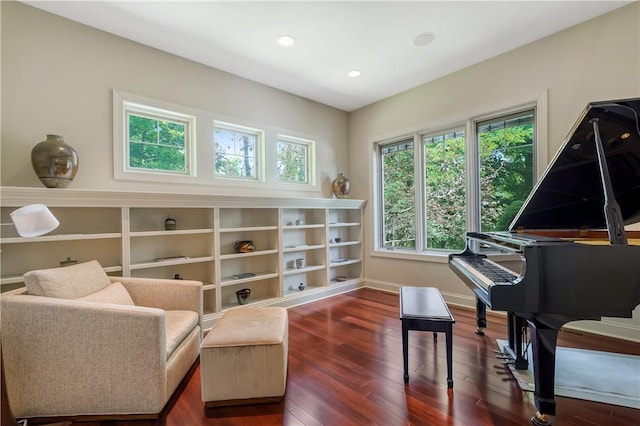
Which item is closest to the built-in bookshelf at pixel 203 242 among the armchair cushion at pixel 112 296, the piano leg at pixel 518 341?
the armchair cushion at pixel 112 296

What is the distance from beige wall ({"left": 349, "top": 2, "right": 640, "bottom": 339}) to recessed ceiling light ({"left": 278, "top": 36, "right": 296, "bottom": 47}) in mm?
1974

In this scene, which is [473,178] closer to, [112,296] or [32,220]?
[112,296]

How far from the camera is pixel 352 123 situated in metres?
4.88

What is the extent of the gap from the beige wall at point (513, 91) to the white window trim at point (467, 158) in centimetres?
4

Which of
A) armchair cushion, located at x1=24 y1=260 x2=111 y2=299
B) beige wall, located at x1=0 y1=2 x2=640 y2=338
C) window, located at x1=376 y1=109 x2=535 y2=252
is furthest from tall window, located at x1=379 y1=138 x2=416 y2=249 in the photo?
armchair cushion, located at x1=24 y1=260 x2=111 y2=299

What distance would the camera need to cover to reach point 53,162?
7.25 feet

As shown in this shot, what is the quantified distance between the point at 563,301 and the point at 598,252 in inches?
12.5

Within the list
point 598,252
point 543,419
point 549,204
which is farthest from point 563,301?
point 549,204

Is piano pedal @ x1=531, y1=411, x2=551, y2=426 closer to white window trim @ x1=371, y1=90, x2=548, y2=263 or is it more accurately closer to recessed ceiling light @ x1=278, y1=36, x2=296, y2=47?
white window trim @ x1=371, y1=90, x2=548, y2=263

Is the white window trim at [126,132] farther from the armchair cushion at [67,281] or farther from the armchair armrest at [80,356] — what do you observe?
the armchair armrest at [80,356]

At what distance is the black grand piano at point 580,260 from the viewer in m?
1.46

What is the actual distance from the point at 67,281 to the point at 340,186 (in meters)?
3.41

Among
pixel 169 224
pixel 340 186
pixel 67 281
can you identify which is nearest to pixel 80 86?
pixel 169 224

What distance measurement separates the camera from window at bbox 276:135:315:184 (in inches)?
162
